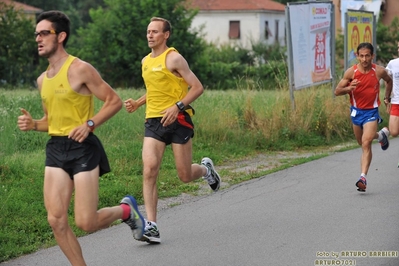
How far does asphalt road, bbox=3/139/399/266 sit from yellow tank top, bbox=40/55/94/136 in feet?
4.83

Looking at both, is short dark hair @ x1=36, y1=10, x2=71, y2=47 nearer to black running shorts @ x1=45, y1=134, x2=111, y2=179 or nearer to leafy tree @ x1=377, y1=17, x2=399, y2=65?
black running shorts @ x1=45, y1=134, x2=111, y2=179

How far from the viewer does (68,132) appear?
618 cm

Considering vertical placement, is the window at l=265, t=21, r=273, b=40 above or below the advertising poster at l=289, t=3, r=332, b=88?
below

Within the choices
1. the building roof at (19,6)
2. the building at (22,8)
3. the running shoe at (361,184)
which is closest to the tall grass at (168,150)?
the running shoe at (361,184)

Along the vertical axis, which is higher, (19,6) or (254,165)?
(19,6)

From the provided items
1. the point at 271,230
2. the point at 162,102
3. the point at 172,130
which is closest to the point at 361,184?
the point at 271,230

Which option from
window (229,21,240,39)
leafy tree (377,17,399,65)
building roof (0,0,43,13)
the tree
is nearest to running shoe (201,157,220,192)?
leafy tree (377,17,399,65)

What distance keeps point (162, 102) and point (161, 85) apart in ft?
0.53

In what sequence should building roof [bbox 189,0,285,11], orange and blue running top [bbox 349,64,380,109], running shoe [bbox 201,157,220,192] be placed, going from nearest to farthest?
running shoe [bbox 201,157,220,192]
orange and blue running top [bbox 349,64,380,109]
building roof [bbox 189,0,285,11]

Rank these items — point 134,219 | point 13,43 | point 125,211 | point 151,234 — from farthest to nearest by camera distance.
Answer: point 13,43 < point 151,234 < point 134,219 < point 125,211

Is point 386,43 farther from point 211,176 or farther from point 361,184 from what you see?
point 211,176

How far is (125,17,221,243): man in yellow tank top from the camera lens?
7.92 metres

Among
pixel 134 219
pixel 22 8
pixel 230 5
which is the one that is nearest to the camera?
pixel 134 219

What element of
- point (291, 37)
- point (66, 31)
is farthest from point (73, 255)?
point (291, 37)
